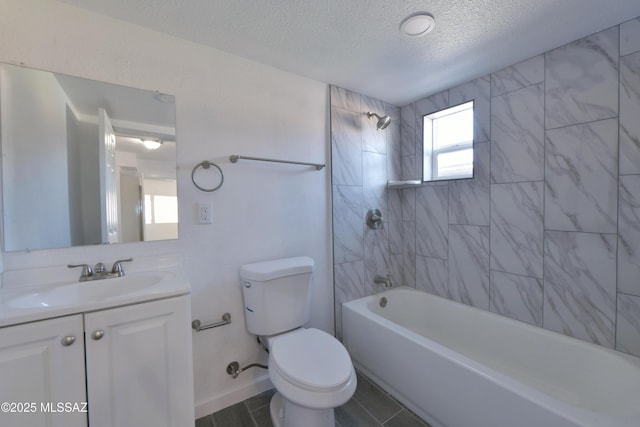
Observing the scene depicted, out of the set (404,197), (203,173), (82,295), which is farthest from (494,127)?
(82,295)

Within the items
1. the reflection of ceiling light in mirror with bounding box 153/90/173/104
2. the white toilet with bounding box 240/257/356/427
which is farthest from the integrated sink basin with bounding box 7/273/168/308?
the reflection of ceiling light in mirror with bounding box 153/90/173/104

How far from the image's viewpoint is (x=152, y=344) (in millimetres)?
1009

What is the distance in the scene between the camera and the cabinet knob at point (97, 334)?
91 cm

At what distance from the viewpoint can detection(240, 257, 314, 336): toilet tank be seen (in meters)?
1.49

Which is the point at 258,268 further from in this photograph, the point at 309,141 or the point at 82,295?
the point at 309,141

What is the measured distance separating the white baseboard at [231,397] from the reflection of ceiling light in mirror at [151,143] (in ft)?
4.86

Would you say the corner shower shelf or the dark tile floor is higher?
the corner shower shelf

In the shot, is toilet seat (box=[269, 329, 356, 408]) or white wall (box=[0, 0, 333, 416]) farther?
white wall (box=[0, 0, 333, 416])

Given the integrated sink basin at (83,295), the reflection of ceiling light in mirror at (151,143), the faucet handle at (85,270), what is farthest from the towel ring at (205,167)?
the faucet handle at (85,270)

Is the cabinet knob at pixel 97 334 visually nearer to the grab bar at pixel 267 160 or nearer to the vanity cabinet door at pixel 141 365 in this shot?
the vanity cabinet door at pixel 141 365

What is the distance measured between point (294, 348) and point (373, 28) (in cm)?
174

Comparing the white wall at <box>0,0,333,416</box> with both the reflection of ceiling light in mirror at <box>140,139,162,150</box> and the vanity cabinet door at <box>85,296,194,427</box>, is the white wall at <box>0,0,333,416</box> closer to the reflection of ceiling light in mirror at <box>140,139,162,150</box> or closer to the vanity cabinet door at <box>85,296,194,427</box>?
the reflection of ceiling light in mirror at <box>140,139,162,150</box>

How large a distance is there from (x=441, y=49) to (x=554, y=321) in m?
1.80

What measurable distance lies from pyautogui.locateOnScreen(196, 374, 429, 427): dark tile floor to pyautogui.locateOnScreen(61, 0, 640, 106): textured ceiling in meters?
2.18
